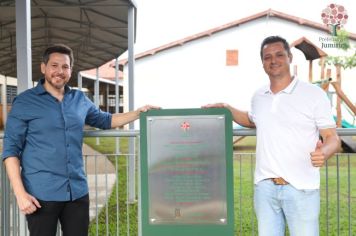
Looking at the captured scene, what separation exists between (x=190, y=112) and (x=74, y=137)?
0.72 m

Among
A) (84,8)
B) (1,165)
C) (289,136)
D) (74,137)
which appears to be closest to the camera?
(289,136)

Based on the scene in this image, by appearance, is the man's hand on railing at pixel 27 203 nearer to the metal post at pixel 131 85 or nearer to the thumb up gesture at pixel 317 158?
the thumb up gesture at pixel 317 158

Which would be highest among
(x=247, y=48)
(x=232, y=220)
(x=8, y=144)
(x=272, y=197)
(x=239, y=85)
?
(x=247, y=48)

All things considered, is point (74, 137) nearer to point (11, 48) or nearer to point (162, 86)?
point (11, 48)

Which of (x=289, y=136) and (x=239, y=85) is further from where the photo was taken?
(x=239, y=85)

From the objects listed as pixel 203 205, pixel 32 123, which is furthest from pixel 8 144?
pixel 203 205

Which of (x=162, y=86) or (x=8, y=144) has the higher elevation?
(x=162, y=86)

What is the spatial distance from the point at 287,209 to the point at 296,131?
0.43m

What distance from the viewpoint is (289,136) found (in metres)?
A: 2.60

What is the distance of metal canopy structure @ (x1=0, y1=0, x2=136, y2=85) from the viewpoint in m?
7.91

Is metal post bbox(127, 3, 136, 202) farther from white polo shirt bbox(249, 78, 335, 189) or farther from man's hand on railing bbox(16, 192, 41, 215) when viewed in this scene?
white polo shirt bbox(249, 78, 335, 189)

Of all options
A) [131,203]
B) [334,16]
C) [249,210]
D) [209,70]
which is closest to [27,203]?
[131,203]

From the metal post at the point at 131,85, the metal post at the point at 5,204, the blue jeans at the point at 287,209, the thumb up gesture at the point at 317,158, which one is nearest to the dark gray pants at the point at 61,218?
the metal post at the point at 5,204

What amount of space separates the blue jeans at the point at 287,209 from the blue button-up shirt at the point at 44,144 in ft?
3.59
